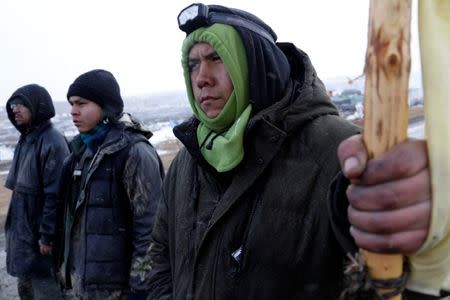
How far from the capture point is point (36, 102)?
4.68 m

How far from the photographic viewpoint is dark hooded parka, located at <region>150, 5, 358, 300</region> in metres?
1.60

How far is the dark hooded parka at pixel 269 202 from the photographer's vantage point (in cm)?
160

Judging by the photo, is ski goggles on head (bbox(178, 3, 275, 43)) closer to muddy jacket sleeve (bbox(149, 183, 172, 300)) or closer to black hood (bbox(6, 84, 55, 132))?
muddy jacket sleeve (bbox(149, 183, 172, 300))

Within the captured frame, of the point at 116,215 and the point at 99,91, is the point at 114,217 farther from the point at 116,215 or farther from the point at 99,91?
the point at 99,91

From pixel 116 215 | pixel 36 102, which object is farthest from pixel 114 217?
pixel 36 102

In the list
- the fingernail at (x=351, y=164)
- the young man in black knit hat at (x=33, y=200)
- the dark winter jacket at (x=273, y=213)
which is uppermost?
the fingernail at (x=351, y=164)

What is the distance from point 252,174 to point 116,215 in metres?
1.82

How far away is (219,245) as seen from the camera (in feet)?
5.71

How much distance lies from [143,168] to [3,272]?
3889mm

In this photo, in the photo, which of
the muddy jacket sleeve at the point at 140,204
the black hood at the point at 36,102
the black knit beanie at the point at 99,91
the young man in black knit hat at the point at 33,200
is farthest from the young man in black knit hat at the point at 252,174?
the black hood at the point at 36,102

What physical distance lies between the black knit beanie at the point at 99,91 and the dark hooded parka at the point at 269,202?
170 cm

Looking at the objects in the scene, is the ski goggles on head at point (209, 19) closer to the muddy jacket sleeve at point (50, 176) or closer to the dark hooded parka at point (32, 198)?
the muddy jacket sleeve at point (50, 176)

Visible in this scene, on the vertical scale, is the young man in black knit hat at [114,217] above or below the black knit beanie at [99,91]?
below

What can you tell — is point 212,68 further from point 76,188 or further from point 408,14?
point 76,188
